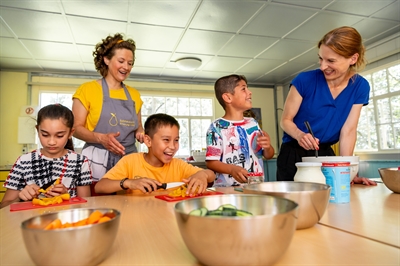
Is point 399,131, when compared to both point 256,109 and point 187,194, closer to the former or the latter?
point 256,109

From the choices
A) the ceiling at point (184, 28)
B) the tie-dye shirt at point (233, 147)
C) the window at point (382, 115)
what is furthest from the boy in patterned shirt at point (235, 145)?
the window at point (382, 115)

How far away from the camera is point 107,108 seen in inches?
65.4

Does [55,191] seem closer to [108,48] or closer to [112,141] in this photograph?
[112,141]

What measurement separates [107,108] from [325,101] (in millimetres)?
1267

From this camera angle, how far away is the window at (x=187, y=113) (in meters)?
6.05

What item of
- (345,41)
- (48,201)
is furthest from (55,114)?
(345,41)

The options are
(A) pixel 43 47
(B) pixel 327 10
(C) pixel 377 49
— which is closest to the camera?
(B) pixel 327 10

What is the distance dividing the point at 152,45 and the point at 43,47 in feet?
5.43

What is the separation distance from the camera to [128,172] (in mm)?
1390

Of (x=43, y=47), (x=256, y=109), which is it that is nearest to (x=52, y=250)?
(x=43, y=47)

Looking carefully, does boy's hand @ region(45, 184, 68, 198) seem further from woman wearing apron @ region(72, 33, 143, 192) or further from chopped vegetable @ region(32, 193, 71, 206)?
woman wearing apron @ region(72, 33, 143, 192)

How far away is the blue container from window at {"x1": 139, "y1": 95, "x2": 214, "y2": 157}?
5.19 metres

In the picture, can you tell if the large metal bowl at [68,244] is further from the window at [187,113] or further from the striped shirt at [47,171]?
the window at [187,113]

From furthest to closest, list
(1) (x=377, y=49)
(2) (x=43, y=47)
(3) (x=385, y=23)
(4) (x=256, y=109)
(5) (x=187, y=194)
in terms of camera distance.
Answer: (4) (x=256, y=109) < (1) (x=377, y=49) < (2) (x=43, y=47) < (3) (x=385, y=23) < (5) (x=187, y=194)
